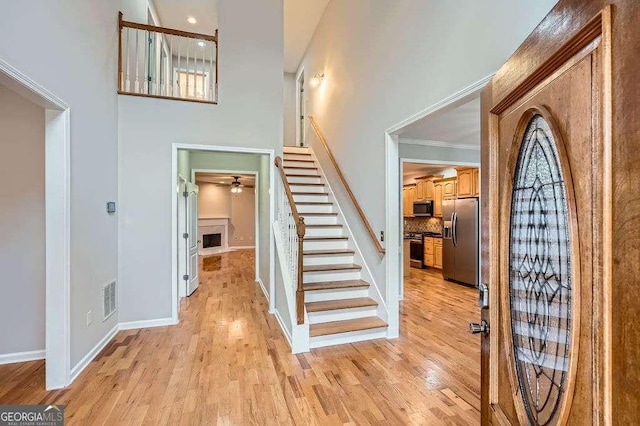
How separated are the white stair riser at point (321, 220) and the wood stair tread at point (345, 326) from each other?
1636 mm

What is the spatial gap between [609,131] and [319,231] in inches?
151

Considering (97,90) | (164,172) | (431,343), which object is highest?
(97,90)

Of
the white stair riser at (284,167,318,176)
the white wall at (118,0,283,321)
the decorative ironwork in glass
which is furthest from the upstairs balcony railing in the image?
the decorative ironwork in glass

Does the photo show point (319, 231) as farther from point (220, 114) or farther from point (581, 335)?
point (581, 335)

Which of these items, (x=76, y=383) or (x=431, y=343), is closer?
(x=76, y=383)

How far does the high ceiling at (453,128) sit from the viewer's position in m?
3.19

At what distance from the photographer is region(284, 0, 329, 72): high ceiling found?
5381 mm

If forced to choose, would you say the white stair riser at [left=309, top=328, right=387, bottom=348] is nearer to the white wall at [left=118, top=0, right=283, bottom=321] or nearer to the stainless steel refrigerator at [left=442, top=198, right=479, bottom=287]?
the white wall at [left=118, top=0, right=283, bottom=321]

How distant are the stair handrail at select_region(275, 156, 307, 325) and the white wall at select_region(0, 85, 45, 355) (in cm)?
226

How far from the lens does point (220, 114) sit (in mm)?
3781

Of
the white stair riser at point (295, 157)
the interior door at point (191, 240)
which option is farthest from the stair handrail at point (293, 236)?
the white stair riser at point (295, 157)

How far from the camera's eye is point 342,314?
3.28 m

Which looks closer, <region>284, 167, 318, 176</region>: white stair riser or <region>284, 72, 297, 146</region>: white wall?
<region>284, 167, 318, 176</region>: white stair riser

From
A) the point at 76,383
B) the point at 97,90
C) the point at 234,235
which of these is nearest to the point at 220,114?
the point at 97,90
